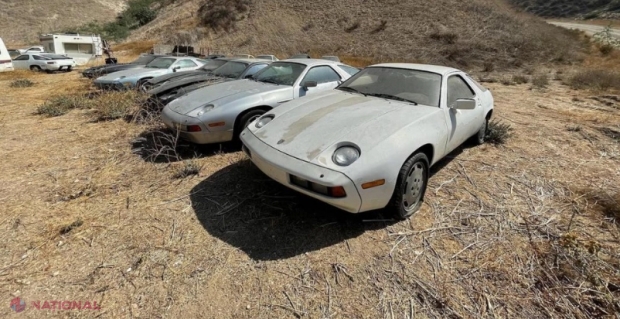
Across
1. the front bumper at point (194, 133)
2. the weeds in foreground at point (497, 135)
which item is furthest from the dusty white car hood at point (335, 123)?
the weeds in foreground at point (497, 135)

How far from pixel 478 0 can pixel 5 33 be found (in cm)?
Result: 5551

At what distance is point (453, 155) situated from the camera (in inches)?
161

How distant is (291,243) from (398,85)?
215 centimetres

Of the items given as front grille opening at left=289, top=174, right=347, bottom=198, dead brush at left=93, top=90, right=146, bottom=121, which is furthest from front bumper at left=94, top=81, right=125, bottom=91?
front grille opening at left=289, top=174, right=347, bottom=198

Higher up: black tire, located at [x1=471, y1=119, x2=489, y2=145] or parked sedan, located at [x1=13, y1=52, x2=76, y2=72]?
black tire, located at [x1=471, y1=119, x2=489, y2=145]

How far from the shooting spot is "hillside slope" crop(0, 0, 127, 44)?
39.9 meters

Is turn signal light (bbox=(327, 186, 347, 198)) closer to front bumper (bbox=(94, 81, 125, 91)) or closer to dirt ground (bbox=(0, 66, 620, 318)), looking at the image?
dirt ground (bbox=(0, 66, 620, 318))

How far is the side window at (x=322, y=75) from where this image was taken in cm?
469

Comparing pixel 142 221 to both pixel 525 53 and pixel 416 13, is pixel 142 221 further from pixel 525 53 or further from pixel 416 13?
pixel 416 13

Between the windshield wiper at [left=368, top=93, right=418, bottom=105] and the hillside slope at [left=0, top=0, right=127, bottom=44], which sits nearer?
the windshield wiper at [left=368, top=93, right=418, bottom=105]

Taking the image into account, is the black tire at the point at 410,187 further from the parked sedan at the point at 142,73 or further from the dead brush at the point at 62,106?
the parked sedan at the point at 142,73

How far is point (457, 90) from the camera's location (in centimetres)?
358

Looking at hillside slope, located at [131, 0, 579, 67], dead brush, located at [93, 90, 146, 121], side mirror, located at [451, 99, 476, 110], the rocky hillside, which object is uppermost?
the rocky hillside

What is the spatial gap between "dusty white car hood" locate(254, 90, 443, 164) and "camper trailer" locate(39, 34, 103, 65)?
25.0 meters
